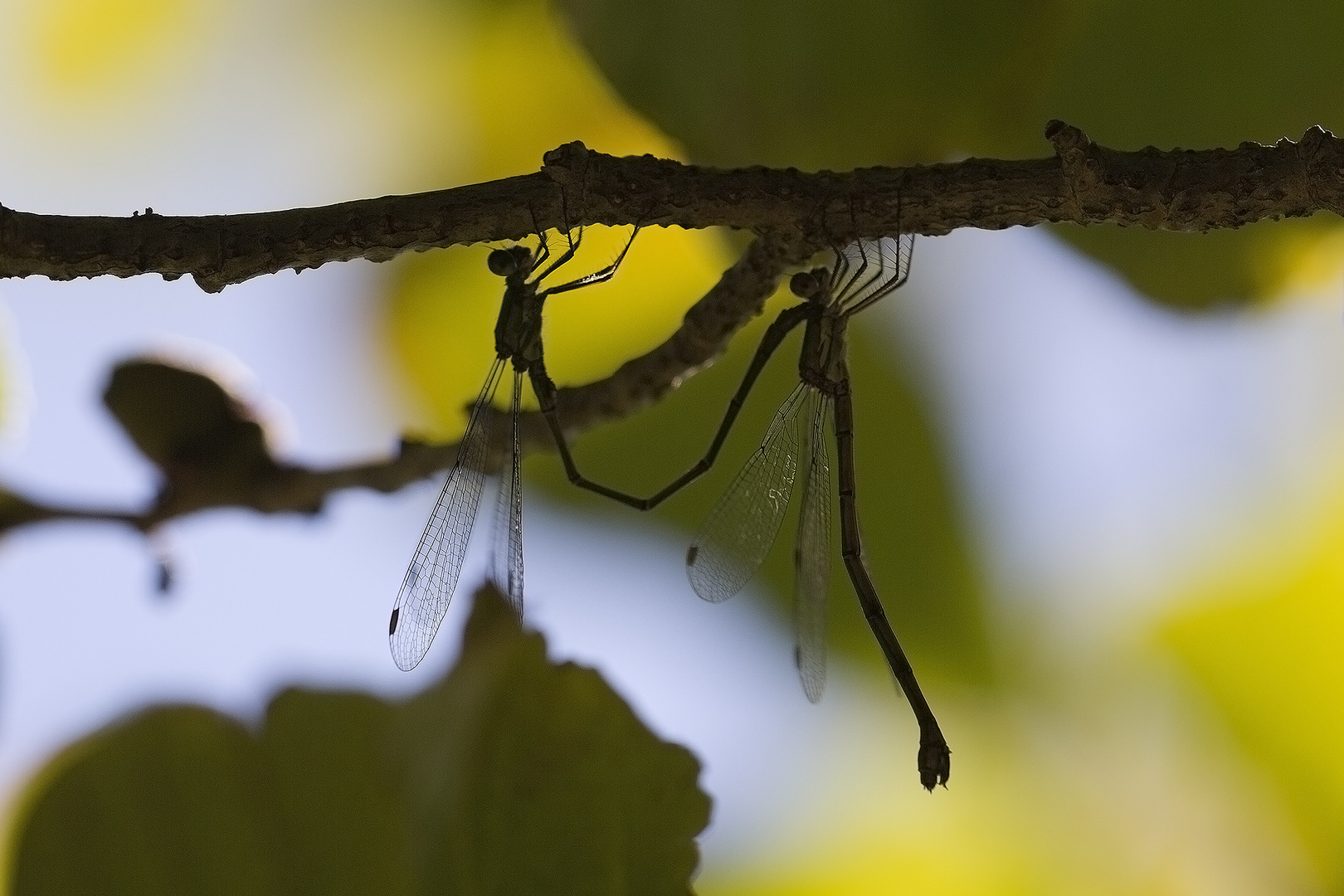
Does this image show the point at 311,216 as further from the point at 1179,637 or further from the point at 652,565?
the point at 1179,637

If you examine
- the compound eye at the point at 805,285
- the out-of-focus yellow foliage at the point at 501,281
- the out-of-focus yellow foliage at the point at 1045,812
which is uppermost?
the out-of-focus yellow foliage at the point at 501,281

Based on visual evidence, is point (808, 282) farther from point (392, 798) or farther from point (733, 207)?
point (392, 798)

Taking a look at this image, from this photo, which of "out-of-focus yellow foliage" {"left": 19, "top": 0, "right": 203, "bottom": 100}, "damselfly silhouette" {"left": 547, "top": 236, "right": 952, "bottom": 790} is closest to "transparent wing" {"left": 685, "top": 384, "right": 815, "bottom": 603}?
"damselfly silhouette" {"left": 547, "top": 236, "right": 952, "bottom": 790}

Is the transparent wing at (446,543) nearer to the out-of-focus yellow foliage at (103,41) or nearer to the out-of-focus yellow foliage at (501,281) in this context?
the out-of-focus yellow foliage at (501,281)

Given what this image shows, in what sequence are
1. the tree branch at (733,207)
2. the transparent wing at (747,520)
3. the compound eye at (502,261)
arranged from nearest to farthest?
1. the tree branch at (733,207)
2. the compound eye at (502,261)
3. the transparent wing at (747,520)

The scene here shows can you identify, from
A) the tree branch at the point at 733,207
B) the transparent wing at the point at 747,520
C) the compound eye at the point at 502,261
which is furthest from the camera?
the transparent wing at the point at 747,520

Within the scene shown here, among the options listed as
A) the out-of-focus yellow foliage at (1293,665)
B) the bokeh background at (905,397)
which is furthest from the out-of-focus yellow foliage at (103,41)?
the out-of-focus yellow foliage at (1293,665)

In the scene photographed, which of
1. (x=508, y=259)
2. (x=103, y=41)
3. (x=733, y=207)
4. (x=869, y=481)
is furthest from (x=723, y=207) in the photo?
(x=103, y=41)
